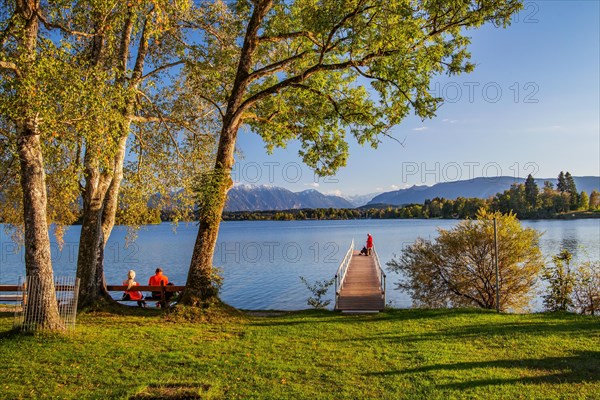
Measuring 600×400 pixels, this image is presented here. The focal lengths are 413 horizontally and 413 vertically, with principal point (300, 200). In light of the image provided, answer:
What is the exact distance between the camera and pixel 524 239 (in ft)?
61.1

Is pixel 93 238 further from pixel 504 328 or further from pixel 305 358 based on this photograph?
pixel 504 328

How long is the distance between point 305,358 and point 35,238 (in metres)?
6.58

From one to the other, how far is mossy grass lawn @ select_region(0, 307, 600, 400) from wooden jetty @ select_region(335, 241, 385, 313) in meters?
2.11

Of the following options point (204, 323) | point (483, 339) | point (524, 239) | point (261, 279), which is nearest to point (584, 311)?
point (524, 239)

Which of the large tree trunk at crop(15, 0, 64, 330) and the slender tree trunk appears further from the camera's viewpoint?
the slender tree trunk

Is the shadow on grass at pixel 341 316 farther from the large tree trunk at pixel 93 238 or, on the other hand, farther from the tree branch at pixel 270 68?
the tree branch at pixel 270 68

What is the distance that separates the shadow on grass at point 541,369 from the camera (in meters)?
6.98

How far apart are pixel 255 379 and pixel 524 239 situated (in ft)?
52.4

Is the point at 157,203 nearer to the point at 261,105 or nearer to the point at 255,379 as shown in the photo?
the point at 261,105

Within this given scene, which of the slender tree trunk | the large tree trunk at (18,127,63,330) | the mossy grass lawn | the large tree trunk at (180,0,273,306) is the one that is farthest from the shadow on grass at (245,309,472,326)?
the slender tree trunk

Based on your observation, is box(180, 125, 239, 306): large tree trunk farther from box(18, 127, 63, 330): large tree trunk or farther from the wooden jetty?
the wooden jetty

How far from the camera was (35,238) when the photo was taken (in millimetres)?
9320

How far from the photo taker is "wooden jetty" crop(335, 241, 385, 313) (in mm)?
14140

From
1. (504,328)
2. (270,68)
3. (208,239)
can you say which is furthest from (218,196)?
(504,328)
